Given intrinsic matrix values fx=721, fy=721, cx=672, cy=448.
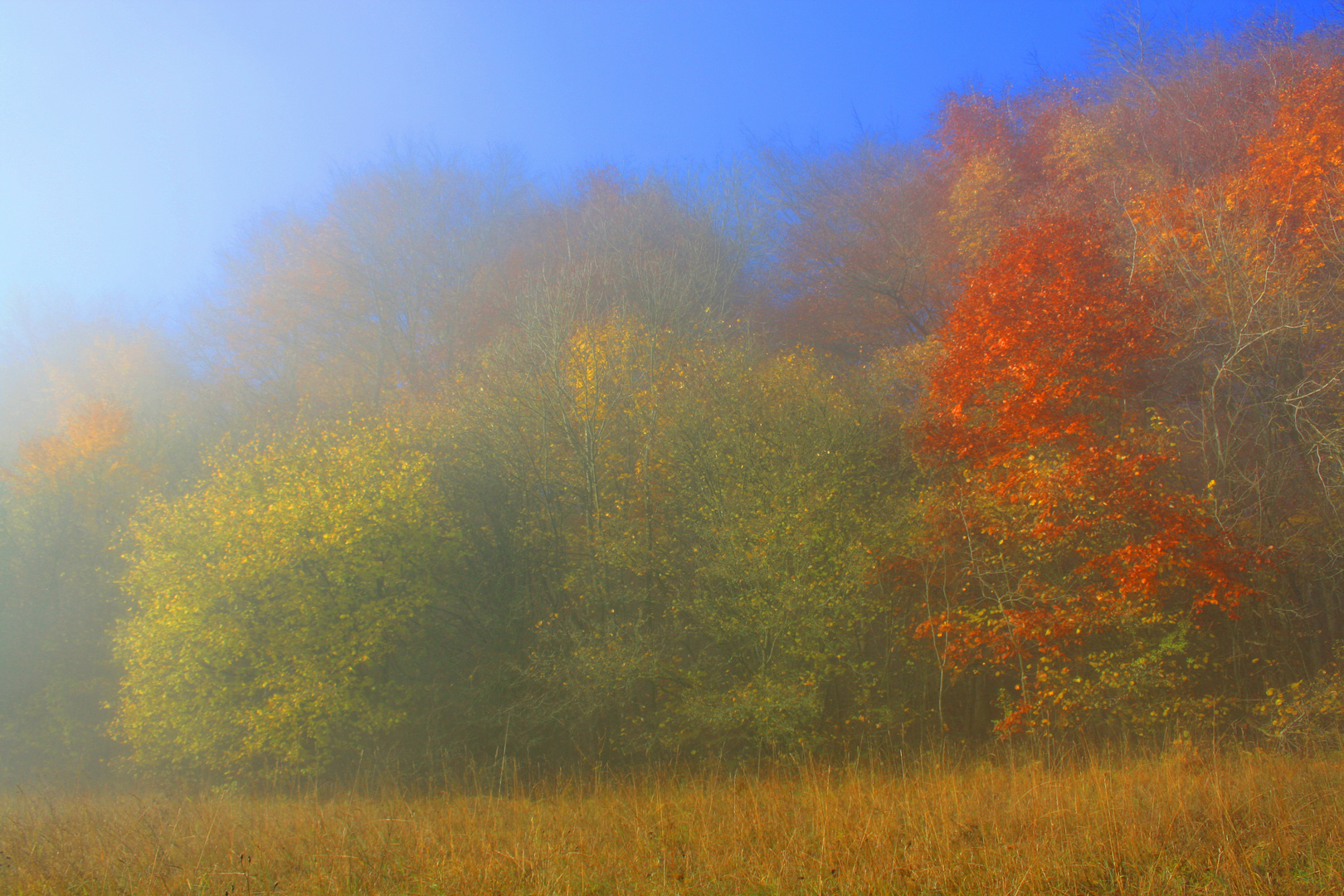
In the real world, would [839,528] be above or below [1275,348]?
below

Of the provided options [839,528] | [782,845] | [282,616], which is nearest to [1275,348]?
[839,528]

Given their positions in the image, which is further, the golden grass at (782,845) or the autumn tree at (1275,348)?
the autumn tree at (1275,348)

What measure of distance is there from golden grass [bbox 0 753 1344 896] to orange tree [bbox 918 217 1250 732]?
4.18 m

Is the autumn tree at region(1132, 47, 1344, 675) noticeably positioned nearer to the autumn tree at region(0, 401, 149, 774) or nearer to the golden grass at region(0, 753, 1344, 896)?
the golden grass at region(0, 753, 1344, 896)

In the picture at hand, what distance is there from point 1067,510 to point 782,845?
8266 mm

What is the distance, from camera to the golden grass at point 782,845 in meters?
4.35

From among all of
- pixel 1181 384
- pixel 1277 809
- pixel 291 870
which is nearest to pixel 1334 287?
pixel 1181 384

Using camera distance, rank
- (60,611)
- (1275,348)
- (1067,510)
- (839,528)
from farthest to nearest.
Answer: (60,611) < (839,528) < (1067,510) < (1275,348)

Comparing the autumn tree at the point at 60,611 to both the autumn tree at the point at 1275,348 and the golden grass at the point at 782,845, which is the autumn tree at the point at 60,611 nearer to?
the golden grass at the point at 782,845

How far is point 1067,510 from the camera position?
1120cm

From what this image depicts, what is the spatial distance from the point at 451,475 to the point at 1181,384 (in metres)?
14.1

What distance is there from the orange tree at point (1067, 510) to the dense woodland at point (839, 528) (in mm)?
70

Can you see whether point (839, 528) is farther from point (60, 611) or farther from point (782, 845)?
point (60, 611)

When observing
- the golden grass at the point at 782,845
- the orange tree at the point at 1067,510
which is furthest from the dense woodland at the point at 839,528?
the golden grass at the point at 782,845
